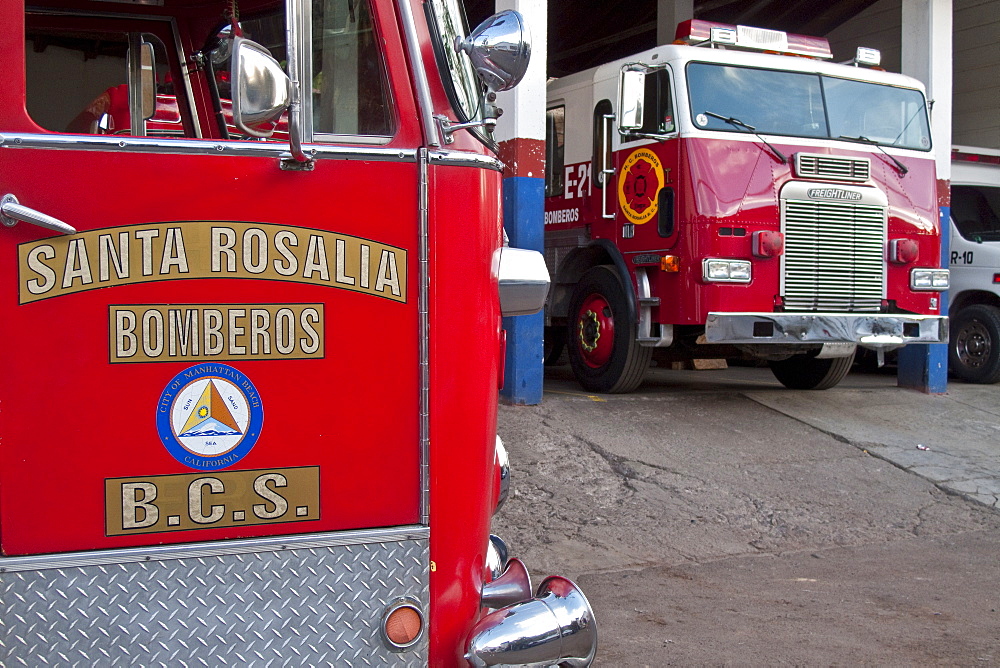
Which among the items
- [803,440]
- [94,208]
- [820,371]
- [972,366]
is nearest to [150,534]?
[94,208]

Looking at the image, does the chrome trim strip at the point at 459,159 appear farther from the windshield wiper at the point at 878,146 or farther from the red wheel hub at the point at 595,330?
the windshield wiper at the point at 878,146

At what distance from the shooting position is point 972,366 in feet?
36.8

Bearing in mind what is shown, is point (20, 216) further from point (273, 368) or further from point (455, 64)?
point (455, 64)

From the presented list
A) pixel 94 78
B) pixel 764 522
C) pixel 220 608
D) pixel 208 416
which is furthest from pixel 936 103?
pixel 220 608

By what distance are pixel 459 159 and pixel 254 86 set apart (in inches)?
22.4

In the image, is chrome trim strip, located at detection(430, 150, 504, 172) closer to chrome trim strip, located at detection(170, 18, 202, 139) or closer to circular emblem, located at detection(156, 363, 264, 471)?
circular emblem, located at detection(156, 363, 264, 471)

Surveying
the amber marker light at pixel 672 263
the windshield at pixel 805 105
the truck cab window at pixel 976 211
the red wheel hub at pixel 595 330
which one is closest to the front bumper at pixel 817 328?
the amber marker light at pixel 672 263

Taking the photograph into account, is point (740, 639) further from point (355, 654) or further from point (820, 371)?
point (820, 371)

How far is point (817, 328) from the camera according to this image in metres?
7.84

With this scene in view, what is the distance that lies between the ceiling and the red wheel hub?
7120 mm

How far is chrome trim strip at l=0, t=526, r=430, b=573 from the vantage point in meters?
2.27

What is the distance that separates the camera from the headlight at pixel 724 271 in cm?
769

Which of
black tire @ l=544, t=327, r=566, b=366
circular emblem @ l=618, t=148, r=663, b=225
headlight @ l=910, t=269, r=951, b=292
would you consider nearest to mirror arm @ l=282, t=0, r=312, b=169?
circular emblem @ l=618, t=148, r=663, b=225

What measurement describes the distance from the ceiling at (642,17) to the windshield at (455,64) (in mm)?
12094
